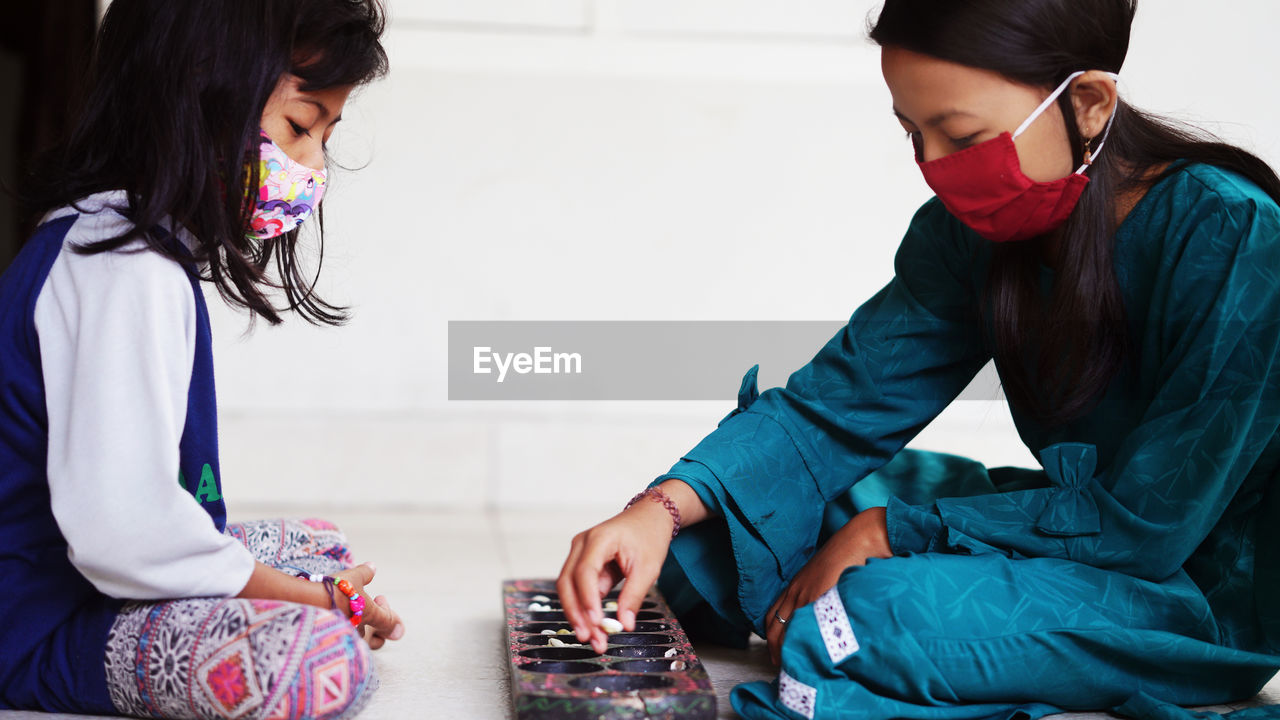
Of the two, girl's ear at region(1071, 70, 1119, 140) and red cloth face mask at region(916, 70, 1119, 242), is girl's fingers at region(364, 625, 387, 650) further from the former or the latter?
girl's ear at region(1071, 70, 1119, 140)

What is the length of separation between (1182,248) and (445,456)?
6.25 feet

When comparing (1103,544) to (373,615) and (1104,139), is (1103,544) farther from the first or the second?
(373,615)

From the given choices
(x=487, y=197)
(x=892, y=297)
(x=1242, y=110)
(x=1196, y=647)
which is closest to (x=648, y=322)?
(x=487, y=197)

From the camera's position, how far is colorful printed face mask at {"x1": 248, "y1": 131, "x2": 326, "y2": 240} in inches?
46.6

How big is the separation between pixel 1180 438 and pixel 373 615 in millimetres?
866

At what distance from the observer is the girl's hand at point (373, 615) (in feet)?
4.18

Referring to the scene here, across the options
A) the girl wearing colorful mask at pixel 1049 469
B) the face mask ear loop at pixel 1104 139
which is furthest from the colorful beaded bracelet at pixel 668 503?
the face mask ear loop at pixel 1104 139

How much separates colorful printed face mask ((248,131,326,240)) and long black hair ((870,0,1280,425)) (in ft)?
2.09

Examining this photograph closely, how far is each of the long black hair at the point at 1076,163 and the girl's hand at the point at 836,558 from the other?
26 cm

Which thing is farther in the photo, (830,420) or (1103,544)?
(830,420)

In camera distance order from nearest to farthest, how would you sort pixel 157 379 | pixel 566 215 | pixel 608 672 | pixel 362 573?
pixel 157 379 → pixel 608 672 → pixel 362 573 → pixel 566 215

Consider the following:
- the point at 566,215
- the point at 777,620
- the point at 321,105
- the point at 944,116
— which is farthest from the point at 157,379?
the point at 566,215

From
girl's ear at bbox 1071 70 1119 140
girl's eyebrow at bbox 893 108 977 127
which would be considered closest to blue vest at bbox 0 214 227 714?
girl's eyebrow at bbox 893 108 977 127

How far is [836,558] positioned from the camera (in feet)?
4.10
